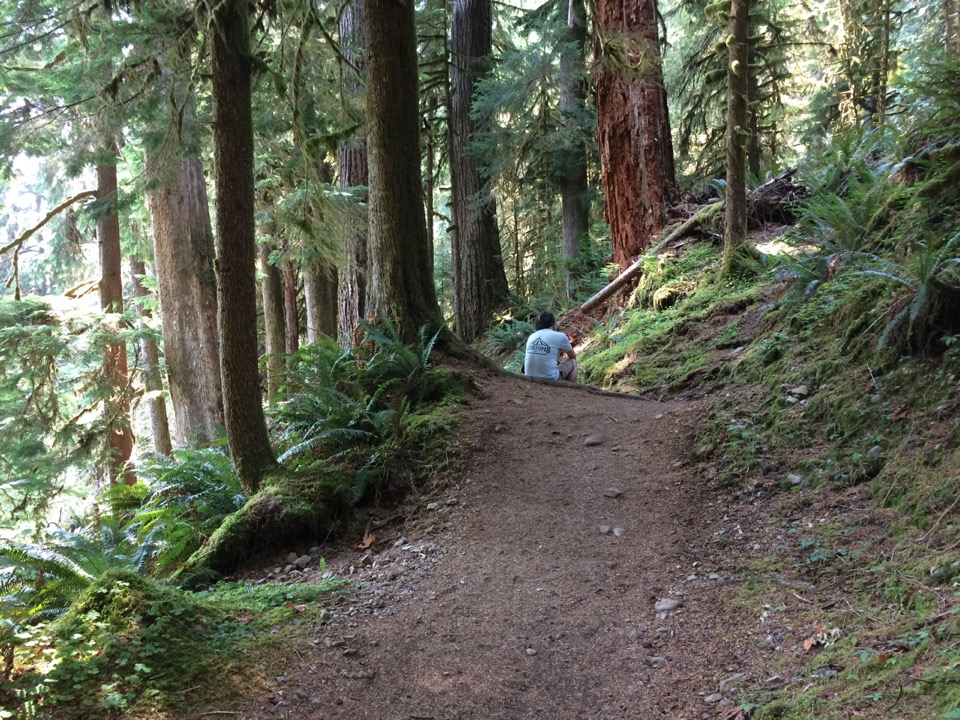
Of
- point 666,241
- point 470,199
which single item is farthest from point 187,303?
point 666,241

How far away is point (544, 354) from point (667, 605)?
504 cm

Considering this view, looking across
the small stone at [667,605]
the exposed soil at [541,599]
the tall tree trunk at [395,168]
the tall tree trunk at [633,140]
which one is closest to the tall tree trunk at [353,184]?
the tall tree trunk at [395,168]

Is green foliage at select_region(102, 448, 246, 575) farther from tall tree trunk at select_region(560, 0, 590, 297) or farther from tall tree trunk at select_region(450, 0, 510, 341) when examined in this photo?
tall tree trunk at select_region(560, 0, 590, 297)

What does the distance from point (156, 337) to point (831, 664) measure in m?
10.9

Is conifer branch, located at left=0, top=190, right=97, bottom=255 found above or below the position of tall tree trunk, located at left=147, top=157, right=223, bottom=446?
above

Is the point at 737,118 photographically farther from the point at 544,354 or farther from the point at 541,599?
the point at 541,599

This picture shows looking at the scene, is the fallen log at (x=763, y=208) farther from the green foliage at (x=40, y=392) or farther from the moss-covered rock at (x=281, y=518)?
the green foliage at (x=40, y=392)

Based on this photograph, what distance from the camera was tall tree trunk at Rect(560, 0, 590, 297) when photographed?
44.1 ft

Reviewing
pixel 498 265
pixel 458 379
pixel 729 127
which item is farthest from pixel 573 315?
pixel 458 379

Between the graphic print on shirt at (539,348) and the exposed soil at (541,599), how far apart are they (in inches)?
92.0

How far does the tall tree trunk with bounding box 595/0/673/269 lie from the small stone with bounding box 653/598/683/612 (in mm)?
8816

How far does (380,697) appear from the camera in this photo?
10.6 feet

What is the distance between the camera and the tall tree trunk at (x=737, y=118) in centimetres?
754

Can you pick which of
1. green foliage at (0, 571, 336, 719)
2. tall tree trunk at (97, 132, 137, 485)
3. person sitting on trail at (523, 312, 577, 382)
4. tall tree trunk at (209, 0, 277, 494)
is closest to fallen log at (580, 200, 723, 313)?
person sitting on trail at (523, 312, 577, 382)
